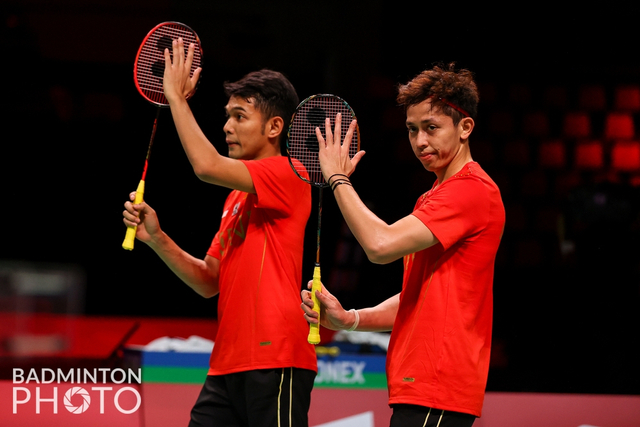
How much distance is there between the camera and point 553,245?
5.04 metres

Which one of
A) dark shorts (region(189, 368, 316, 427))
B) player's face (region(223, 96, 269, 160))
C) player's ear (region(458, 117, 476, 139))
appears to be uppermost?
player's face (region(223, 96, 269, 160))

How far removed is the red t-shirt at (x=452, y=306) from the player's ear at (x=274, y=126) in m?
0.70

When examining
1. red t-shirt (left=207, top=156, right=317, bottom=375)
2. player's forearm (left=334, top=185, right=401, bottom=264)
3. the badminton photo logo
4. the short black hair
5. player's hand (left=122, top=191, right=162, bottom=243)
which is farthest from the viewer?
the badminton photo logo

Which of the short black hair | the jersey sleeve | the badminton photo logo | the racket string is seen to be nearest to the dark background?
the badminton photo logo

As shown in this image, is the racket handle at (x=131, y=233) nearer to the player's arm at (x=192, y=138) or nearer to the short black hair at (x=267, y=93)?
the player's arm at (x=192, y=138)

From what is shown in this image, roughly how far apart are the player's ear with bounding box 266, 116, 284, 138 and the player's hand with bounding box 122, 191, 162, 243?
0.43 metres

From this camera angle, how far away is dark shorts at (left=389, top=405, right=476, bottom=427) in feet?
5.31

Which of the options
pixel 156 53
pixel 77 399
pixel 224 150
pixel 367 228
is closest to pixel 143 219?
pixel 156 53

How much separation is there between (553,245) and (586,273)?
0.34 metres

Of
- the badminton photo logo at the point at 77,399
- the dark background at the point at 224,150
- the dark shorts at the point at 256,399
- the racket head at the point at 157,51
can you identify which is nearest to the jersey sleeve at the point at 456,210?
the dark shorts at the point at 256,399

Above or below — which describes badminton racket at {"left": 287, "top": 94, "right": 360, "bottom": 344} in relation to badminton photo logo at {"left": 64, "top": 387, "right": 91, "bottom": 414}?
above

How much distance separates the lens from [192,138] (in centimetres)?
190

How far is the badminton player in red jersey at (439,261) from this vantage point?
1.61m

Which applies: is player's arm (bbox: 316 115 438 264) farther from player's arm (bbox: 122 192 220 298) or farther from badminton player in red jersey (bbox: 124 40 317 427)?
player's arm (bbox: 122 192 220 298)
